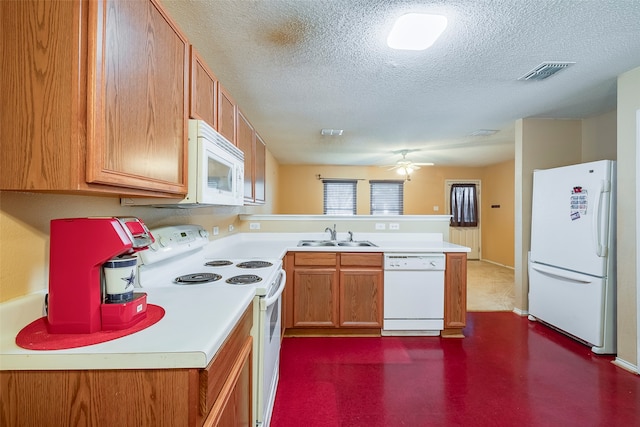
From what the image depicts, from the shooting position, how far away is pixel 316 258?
2674mm

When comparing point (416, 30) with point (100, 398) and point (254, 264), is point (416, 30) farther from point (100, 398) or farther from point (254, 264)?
point (100, 398)

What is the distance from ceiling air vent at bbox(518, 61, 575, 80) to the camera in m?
2.05

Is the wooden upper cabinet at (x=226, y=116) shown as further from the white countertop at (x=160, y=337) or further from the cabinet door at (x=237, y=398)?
the cabinet door at (x=237, y=398)

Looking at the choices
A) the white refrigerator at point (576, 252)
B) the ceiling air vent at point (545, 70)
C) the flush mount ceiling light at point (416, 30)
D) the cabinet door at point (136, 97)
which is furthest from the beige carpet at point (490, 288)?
the cabinet door at point (136, 97)

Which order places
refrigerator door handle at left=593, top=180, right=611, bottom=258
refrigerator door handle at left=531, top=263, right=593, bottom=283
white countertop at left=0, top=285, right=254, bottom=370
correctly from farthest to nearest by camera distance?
refrigerator door handle at left=531, top=263, right=593, bottom=283
refrigerator door handle at left=593, top=180, right=611, bottom=258
white countertop at left=0, top=285, right=254, bottom=370

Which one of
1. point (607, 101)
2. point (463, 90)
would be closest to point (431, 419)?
point (463, 90)

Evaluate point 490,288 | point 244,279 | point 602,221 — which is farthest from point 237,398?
point 490,288

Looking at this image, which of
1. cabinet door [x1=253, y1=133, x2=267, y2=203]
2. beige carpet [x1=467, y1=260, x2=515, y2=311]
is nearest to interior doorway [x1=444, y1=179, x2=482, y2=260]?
beige carpet [x1=467, y1=260, x2=515, y2=311]

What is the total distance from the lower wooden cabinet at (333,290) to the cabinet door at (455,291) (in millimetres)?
634

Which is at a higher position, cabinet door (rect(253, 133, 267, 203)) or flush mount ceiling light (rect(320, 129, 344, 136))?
flush mount ceiling light (rect(320, 129, 344, 136))

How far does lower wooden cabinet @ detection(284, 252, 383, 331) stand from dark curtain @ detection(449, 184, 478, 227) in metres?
4.80

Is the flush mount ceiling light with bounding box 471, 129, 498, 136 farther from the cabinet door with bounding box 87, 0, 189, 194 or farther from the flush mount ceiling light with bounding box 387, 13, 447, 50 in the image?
the cabinet door with bounding box 87, 0, 189, 194

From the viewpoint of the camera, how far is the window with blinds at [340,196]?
21.9 feet

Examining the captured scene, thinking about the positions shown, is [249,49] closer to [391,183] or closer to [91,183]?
[91,183]
